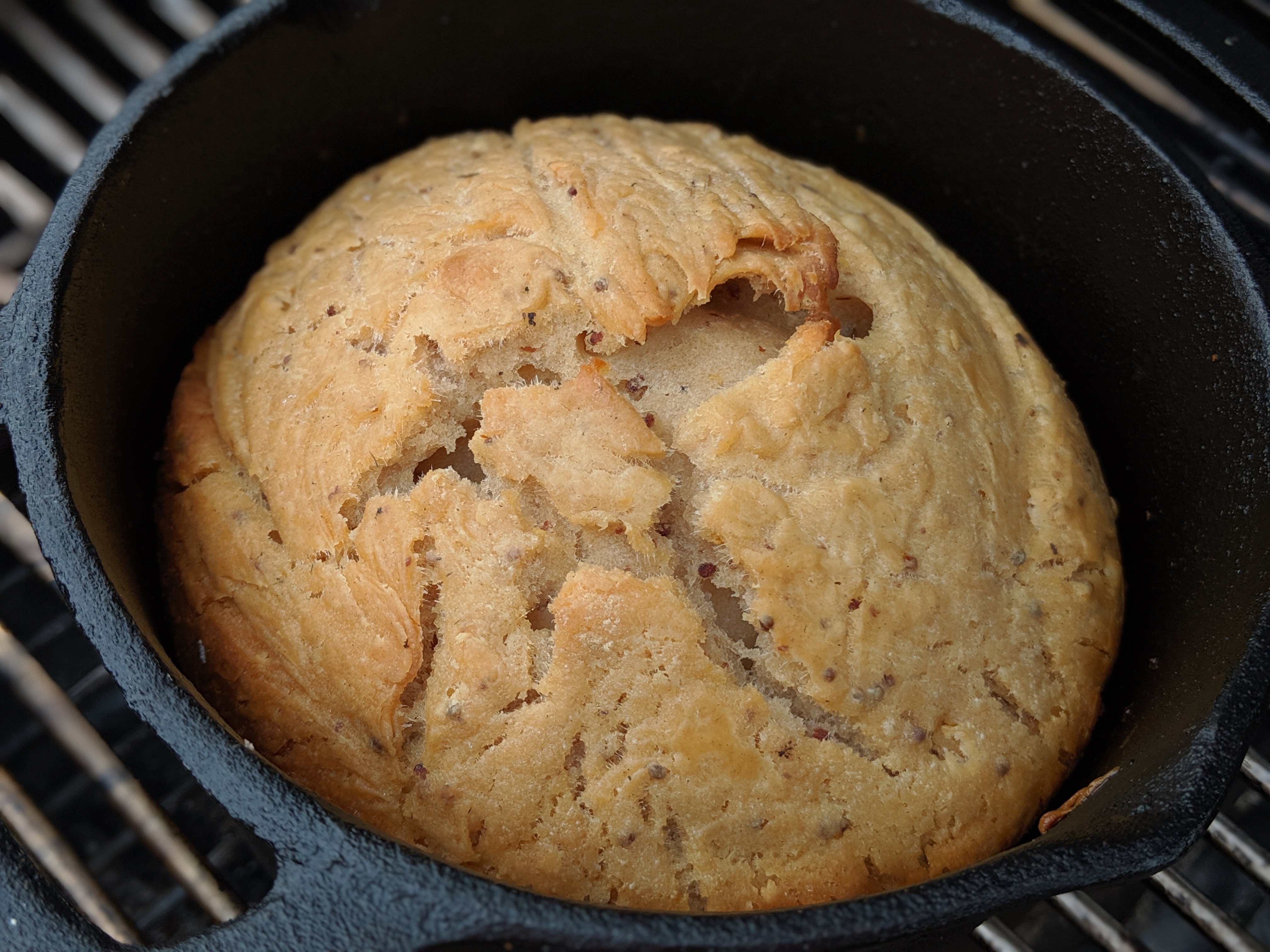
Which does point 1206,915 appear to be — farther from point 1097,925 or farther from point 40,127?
point 40,127

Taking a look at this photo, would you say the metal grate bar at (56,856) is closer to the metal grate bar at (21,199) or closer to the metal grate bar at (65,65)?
the metal grate bar at (21,199)

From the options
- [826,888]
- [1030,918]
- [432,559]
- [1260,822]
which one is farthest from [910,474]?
[1260,822]

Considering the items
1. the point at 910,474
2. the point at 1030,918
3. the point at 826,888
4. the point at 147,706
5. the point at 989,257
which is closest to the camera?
the point at 147,706

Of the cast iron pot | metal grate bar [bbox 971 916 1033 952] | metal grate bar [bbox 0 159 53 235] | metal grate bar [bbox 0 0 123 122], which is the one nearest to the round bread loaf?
the cast iron pot

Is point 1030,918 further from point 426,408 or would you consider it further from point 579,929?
point 426,408

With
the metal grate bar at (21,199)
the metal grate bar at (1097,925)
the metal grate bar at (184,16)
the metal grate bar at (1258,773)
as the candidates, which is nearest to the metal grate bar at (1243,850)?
the metal grate bar at (1258,773)

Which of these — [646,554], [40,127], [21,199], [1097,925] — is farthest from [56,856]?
[1097,925]

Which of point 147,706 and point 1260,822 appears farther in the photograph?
point 1260,822
